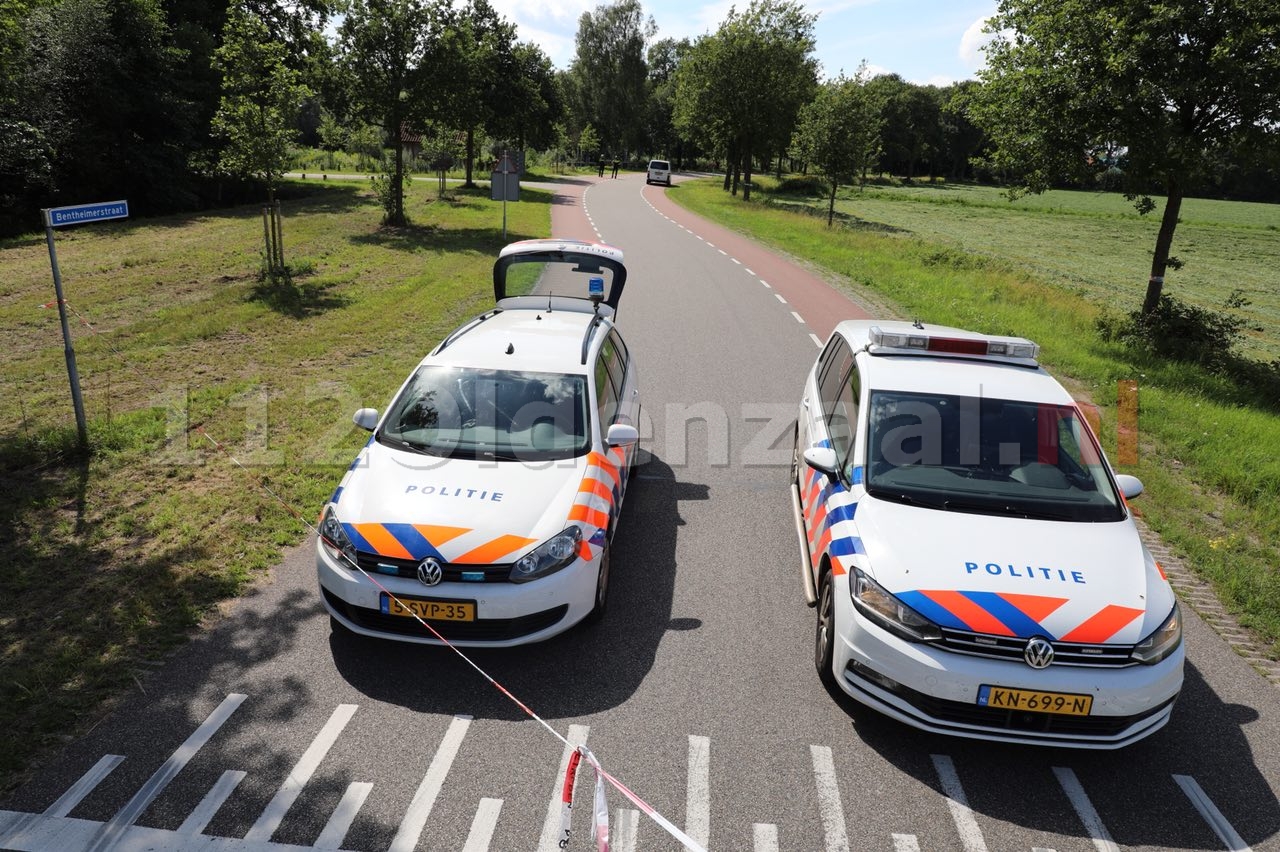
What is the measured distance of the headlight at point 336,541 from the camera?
199 inches

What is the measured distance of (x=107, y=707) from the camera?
461cm

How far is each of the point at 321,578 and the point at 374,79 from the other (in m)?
21.5

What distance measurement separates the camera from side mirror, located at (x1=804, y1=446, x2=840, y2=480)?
5531mm

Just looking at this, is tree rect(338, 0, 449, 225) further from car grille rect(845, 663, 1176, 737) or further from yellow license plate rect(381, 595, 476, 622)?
car grille rect(845, 663, 1176, 737)

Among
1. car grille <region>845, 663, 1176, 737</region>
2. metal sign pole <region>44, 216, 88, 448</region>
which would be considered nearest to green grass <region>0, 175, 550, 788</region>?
metal sign pole <region>44, 216, 88, 448</region>

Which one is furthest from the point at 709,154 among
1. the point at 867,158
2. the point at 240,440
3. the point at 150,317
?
the point at 240,440

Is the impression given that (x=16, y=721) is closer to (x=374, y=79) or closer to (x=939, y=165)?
(x=374, y=79)

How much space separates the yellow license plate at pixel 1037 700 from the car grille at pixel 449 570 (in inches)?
107

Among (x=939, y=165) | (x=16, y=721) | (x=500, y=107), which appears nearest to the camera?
(x=16, y=721)

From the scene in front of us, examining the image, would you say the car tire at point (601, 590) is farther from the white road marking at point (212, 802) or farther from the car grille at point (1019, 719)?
the white road marking at point (212, 802)

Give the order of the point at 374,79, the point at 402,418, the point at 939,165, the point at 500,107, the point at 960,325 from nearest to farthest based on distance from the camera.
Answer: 1. the point at 402,418
2. the point at 960,325
3. the point at 374,79
4. the point at 500,107
5. the point at 939,165

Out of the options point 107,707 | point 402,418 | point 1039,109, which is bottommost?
point 107,707

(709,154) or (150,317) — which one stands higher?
(709,154)

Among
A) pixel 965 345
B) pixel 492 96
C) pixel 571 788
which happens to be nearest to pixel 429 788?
pixel 571 788
